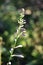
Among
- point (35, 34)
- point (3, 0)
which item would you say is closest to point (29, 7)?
point (3, 0)

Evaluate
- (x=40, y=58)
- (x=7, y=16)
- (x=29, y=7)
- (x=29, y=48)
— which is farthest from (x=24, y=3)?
(x=40, y=58)

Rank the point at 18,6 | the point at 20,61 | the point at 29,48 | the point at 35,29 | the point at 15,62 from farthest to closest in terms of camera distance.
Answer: the point at 18,6, the point at 35,29, the point at 29,48, the point at 20,61, the point at 15,62

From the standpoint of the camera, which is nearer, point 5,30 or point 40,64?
point 40,64

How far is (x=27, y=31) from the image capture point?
11.7 feet

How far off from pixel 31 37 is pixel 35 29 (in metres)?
0.16

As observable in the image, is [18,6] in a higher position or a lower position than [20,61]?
higher

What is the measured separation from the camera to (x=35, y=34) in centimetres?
359

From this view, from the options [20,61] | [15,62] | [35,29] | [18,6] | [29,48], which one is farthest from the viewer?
[18,6]

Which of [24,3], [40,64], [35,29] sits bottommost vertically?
[40,64]

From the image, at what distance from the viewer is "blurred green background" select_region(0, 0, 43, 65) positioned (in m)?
3.22

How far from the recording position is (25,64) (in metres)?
3.09

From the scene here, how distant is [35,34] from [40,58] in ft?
1.58

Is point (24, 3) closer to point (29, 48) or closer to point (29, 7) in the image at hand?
point (29, 7)

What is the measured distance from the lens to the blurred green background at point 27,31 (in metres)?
3.22
